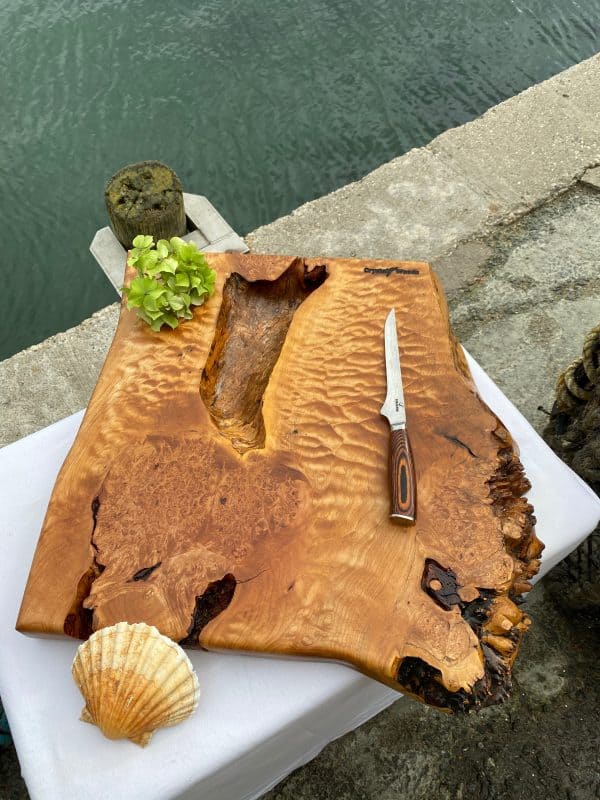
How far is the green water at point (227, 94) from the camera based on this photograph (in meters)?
4.00

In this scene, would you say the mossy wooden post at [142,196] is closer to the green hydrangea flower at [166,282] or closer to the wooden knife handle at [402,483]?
the green hydrangea flower at [166,282]

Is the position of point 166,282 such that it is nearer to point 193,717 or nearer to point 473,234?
point 193,717

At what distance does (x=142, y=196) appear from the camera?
281 centimetres

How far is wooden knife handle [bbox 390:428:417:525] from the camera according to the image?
1.27m

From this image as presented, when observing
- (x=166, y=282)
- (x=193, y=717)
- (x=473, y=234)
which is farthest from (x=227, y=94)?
(x=193, y=717)

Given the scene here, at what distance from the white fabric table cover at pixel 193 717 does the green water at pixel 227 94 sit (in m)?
2.64

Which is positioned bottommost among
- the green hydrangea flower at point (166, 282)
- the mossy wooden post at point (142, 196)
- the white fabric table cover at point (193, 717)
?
the white fabric table cover at point (193, 717)

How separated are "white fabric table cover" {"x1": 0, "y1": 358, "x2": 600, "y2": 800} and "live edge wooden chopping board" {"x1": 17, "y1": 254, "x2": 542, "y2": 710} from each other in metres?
0.10

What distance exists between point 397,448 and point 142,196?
6.49 feet

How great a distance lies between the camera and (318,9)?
4859 mm

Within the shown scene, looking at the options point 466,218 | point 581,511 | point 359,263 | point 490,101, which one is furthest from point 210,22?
point 581,511

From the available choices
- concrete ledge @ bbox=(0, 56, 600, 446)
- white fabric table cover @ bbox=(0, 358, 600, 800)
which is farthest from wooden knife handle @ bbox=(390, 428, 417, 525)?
concrete ledge @ bbox=(0, 56, 600, 446)

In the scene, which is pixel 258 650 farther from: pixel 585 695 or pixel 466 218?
pixel 466 218

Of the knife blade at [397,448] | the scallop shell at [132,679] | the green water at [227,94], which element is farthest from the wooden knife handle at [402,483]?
the green water at [227,94]
